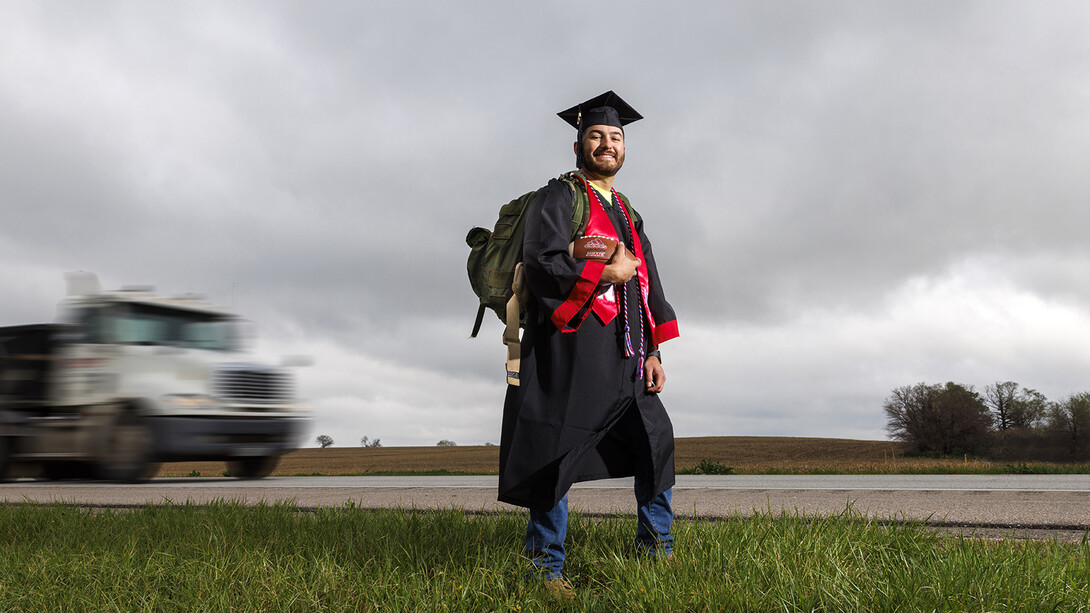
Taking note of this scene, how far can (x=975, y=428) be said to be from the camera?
41.3 meters

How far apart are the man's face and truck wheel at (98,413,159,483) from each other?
6.28 m

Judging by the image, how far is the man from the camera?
3023mm

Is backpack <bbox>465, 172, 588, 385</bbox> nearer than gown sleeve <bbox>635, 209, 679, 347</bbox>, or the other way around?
backpack <bbox>465, 172, 588, 385</bbox>

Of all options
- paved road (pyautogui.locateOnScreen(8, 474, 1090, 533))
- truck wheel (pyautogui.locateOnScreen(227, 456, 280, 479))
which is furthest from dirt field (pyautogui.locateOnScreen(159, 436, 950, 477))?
paved road (pyautogui.locateOnScreen(8, 474, 1090, 533))

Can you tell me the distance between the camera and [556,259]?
298 cm

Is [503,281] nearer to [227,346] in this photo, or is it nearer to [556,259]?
[556,259]

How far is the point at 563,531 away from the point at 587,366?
709 millimetres

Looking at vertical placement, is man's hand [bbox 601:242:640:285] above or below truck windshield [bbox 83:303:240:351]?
below

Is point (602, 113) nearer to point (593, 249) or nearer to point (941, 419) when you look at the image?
point (593, 249)

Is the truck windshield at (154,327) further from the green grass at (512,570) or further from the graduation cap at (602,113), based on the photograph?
the graduation cap at (602,113)

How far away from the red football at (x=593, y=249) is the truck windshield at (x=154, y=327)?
23.0ft

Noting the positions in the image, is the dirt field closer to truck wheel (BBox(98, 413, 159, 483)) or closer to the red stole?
truck wheel (BBox(98, 413, 159, 483))

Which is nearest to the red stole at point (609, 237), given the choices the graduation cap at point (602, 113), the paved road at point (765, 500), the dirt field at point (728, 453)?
the graduation cap at point (602, 113)

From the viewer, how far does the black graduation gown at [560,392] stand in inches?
119
